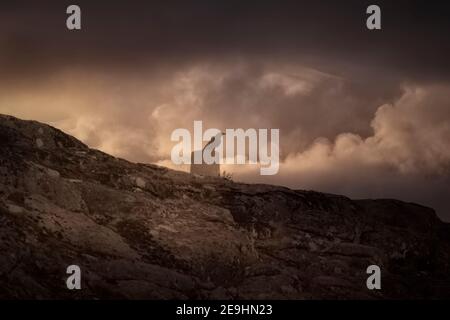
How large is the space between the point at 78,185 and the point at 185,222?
3617mm

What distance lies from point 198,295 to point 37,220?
5158 millimetres

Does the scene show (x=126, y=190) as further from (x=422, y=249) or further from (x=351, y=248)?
(x=422, y=249)

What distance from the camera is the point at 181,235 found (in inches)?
835

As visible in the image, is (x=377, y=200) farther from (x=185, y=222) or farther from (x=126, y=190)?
(x=126, y=190)

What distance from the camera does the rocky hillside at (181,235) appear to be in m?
18.7

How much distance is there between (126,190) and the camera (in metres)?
22.3

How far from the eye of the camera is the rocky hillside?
18719 millimetres

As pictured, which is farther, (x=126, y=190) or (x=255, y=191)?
(x=255, y=191)

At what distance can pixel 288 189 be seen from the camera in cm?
2473
